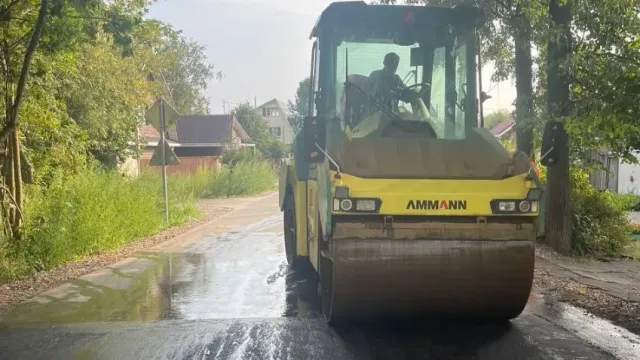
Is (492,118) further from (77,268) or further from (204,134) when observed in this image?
(204,134)

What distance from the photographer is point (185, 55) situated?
60.2 m

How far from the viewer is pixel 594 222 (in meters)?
12.2

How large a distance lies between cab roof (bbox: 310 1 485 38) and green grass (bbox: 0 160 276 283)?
6022 millimetres

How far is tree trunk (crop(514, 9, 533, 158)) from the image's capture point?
1064 centimetres

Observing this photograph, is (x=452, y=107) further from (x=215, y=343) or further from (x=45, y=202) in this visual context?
(x=45, y=202)

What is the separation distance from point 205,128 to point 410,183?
48033 millimetres

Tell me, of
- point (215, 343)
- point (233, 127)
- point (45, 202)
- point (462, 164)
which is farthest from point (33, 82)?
point (233, 127)

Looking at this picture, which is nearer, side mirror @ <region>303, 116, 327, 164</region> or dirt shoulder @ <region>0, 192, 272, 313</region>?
side mirror @ <region>303, 116, 327, 164</region>

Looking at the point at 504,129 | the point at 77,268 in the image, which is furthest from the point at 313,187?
the point at 504,129

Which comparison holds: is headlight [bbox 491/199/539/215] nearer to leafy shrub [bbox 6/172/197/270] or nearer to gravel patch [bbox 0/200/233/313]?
gravel patch [bbox 0/200/233/313]

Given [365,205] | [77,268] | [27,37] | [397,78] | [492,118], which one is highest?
[27,37]

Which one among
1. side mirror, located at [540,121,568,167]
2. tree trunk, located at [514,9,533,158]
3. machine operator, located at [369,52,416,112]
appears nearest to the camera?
side mirror, located at [540,121,568,167]

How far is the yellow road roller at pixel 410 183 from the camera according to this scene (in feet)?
17.5

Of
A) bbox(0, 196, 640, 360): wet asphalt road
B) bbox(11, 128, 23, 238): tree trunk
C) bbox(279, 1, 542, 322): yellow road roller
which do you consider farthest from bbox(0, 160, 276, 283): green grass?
bbox(279, 1, 542, 322): yellow road roller
